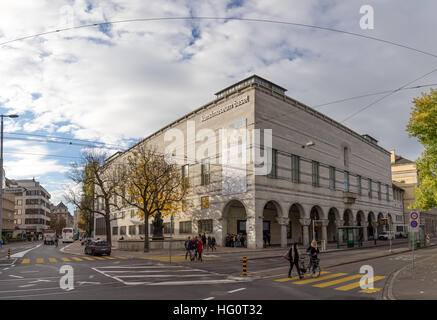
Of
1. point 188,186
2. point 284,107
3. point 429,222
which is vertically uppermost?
point 284,107

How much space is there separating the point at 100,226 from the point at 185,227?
47.2 m

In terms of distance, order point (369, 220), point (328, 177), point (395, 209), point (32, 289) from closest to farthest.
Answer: point (32, 289)
point (328, 177)
point (369, 220)
point (395, 209)

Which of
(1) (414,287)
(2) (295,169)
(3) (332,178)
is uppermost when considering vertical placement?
(2) (295,169)

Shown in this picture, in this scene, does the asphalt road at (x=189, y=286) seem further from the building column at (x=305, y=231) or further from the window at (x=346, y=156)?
the window at (x=346, y=156)

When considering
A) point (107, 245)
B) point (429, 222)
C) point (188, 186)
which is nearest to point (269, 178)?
point (188, 186)

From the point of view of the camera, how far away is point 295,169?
44656 millimetres

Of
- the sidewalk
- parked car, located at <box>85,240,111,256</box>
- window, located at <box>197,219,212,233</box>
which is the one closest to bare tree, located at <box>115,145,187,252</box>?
window, located at <box>197,219,212,233</box>

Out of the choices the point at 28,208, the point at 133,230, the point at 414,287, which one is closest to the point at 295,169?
the point at 414,287

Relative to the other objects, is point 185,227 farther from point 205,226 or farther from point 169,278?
point 169,278

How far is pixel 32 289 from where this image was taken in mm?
13352

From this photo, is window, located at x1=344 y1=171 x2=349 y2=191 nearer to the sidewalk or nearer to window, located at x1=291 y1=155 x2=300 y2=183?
window, located at x1=291 y1=155 x2=300 y2=183

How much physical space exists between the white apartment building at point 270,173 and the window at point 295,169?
9 centimetres
